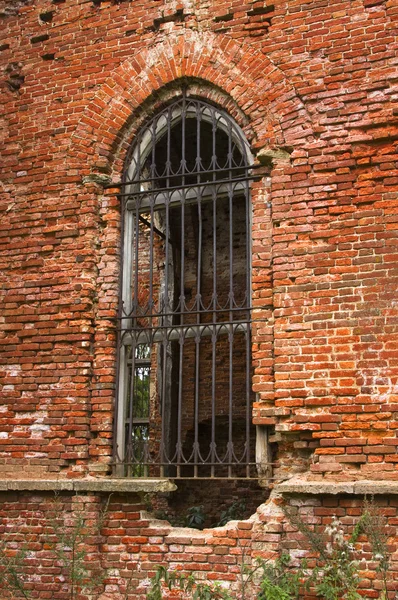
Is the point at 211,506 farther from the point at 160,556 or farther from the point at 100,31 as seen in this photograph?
the point at 100,31

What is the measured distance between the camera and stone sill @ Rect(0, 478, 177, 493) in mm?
5824

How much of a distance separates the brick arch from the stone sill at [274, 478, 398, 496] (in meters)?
2.93

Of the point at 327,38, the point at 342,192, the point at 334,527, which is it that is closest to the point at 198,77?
the point at 327,38

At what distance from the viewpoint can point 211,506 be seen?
9953 millimetres

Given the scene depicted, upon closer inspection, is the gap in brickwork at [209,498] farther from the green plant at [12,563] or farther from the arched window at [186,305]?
the green plant at [12,563]

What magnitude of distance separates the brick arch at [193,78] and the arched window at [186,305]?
246 millimetres

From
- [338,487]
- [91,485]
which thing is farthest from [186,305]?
[338,487]

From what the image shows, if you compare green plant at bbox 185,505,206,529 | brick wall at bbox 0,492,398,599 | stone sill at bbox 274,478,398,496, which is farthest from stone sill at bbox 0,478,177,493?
green plant at bbox 185,505,206,529

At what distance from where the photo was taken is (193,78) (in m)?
6.65

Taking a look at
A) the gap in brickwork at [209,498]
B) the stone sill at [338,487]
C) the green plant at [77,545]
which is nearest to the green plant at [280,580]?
the stone sill at [338,487]

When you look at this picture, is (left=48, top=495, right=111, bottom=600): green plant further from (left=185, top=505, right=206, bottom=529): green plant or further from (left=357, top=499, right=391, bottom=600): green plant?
(left=185, top=505, right=206, bottom=529): green plant

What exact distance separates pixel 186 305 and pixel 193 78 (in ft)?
12.9

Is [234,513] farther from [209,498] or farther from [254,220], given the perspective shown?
[254,220]

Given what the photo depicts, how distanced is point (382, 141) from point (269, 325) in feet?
6.04
